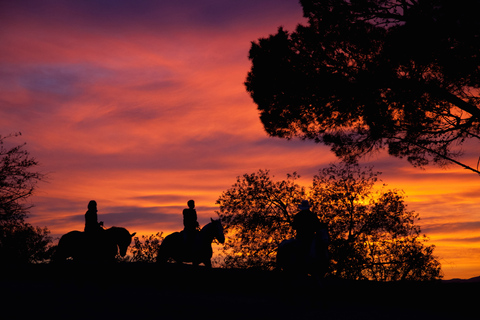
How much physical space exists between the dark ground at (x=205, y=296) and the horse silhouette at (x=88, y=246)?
926mm

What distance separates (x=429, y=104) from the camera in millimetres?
19234

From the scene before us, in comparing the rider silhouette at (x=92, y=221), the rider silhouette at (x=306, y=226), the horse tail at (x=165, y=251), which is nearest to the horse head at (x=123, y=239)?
the horse tail at (x=165, y=251)

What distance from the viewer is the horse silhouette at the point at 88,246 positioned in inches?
645

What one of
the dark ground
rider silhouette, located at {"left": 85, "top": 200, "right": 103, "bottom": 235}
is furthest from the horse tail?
rider silhouette, located at {"left": 85, "top": 200, "right": 103, "bottom": 235}

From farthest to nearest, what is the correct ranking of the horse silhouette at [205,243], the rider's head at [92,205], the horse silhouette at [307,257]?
the horse silhouette at [205,243] → the rider's head at [92,205] → the horse silhouette at [307,257]

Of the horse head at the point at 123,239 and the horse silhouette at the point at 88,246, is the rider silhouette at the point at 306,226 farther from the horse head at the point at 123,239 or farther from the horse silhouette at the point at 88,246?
the horse head at the point at 123,239

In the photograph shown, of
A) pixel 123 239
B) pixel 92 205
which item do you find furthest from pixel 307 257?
pixel 123 239

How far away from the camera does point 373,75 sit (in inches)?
756

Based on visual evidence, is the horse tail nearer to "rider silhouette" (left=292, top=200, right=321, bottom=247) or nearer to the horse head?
the horse head

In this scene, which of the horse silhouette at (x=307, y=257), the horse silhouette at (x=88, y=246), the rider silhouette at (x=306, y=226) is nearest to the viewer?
the horse silhouette at (x=307, y=257)

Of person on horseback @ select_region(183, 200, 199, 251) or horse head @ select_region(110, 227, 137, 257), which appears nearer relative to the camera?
person on horseback @ select_region(183, 200, 199, 251)

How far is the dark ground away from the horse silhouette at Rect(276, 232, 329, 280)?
440 mm

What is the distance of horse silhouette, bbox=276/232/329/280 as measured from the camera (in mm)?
12695

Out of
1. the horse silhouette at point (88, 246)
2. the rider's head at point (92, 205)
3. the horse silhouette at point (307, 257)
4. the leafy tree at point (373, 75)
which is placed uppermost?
the leafy tree at point (373, 75)
